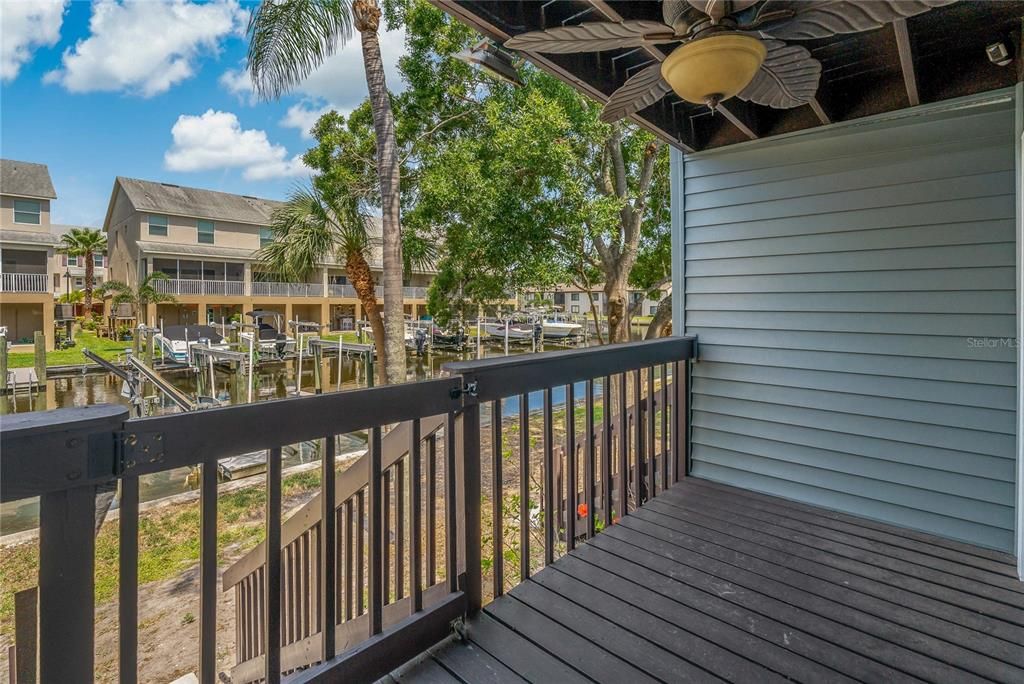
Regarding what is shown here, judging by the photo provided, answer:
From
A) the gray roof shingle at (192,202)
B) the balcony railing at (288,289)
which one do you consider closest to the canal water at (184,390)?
the balcony railing at (288,289)

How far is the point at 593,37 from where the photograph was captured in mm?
1710

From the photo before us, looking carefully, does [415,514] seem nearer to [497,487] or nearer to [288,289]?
[497,487]

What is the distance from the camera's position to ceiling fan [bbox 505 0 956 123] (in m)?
1.51

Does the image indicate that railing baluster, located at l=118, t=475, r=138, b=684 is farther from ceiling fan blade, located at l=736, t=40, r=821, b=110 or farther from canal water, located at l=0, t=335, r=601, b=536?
ceiling fan blade, located at l=736, t=40, r=821, b=110

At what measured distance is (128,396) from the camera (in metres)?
7.69

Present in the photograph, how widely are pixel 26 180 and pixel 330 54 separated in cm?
806

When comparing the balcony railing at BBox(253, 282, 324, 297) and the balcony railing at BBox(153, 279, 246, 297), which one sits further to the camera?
the balcony railing at BBox(253, 282, 324, 297)

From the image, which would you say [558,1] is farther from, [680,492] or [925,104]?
[680,492]

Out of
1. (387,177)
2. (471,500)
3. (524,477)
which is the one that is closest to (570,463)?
(524,477)

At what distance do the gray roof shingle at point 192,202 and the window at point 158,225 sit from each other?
22cm

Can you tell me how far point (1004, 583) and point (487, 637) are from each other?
204 centimetres

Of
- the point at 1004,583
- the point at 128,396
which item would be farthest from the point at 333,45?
the point at 1004,583

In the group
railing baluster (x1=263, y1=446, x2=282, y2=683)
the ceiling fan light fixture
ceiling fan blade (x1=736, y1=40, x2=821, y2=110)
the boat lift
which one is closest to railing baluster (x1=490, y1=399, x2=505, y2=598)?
railing baluster (x1=263, y1=446, x2=282, y2=683)

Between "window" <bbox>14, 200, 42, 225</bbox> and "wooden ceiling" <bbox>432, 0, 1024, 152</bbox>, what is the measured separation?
12.4 m
